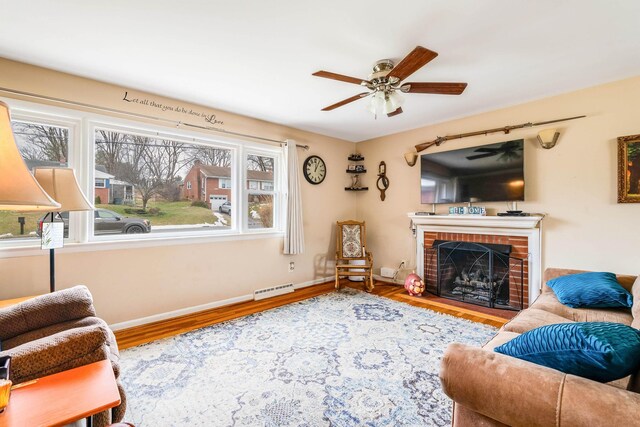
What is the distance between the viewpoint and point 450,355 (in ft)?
3.63

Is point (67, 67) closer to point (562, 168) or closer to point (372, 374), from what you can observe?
point (372, 374)

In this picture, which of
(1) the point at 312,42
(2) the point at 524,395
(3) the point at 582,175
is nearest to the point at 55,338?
(2) the point at 524,395

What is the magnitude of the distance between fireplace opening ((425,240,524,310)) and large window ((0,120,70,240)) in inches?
169

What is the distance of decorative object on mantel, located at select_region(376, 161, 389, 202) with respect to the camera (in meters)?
4.69

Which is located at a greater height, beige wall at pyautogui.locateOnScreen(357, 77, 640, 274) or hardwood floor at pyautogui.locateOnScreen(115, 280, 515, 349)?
beige wall at pyautogui.locateOnScreen(357, 77, 640, 274)

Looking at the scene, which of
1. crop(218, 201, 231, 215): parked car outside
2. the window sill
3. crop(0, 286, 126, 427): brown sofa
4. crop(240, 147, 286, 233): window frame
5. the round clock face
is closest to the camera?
crop(0, 286, 126, 427): brown sofa

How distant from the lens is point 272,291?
12.9 feet

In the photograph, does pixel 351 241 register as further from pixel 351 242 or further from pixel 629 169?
pixel 629 169

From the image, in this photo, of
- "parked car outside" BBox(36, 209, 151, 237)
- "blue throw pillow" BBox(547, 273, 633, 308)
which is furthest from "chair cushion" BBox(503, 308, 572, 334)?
"parked car outside" BBox(36, 209, 151, 237)

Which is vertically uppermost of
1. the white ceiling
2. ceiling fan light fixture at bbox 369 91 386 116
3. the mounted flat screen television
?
the white ceiling

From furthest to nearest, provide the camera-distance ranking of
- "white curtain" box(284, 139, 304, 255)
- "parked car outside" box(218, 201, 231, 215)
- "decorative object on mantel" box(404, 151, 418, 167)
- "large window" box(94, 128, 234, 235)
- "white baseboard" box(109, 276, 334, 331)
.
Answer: "decorative object on mantel" box(404, 151, 418, 167) → "white curtain" box(284, 139, 304, 255) → "parked car outside" box(218, 201, 231, 215) → "large window" box(94, 128, 234, 235) → "white baseboard" box(109, 276, 334, 331)

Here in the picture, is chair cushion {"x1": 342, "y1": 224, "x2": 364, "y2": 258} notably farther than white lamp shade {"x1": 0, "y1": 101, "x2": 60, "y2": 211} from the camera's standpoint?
Yes

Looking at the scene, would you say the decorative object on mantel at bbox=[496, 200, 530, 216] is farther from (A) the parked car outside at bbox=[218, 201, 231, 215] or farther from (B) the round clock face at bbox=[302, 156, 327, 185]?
(A) the parked car outside at bbox=[218, 201, 231, 215]

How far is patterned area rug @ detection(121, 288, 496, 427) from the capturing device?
166 cm
